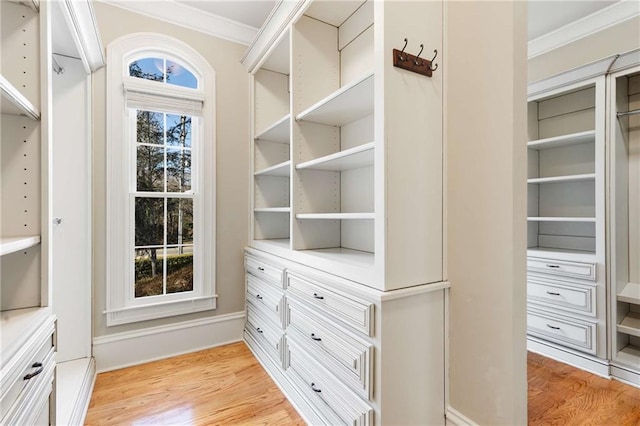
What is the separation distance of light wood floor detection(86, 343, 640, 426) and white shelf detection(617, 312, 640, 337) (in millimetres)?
380

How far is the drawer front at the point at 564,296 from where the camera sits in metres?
2.41

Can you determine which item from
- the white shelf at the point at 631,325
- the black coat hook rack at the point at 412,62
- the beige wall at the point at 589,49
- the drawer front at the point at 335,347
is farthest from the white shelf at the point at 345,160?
the beige wall at the point at 589,49

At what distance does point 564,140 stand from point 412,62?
2.08 m

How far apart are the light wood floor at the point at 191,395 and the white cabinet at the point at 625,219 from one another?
241 centimetres

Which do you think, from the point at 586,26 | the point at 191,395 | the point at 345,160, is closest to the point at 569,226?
the point at 586,26

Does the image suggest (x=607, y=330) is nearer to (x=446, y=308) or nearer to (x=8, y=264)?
(x=446, y=308)

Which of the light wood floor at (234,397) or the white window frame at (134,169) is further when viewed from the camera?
the white window frame at (134,169)

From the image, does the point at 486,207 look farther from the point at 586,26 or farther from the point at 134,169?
the point at 586,26

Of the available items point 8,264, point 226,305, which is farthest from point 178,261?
point 8,264

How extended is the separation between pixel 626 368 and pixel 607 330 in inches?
10.5

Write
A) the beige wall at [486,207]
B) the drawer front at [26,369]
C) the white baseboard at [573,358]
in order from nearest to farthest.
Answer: the drawer front at [26,369], the beige wall at [486,207], the white baseboard at [573,358]

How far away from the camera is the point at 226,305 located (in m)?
2.94

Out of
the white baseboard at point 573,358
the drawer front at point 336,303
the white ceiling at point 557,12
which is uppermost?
the white ceiling at point 557,12

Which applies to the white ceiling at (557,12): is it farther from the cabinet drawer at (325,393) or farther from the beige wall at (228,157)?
the cabinet drawer at (325,393)
